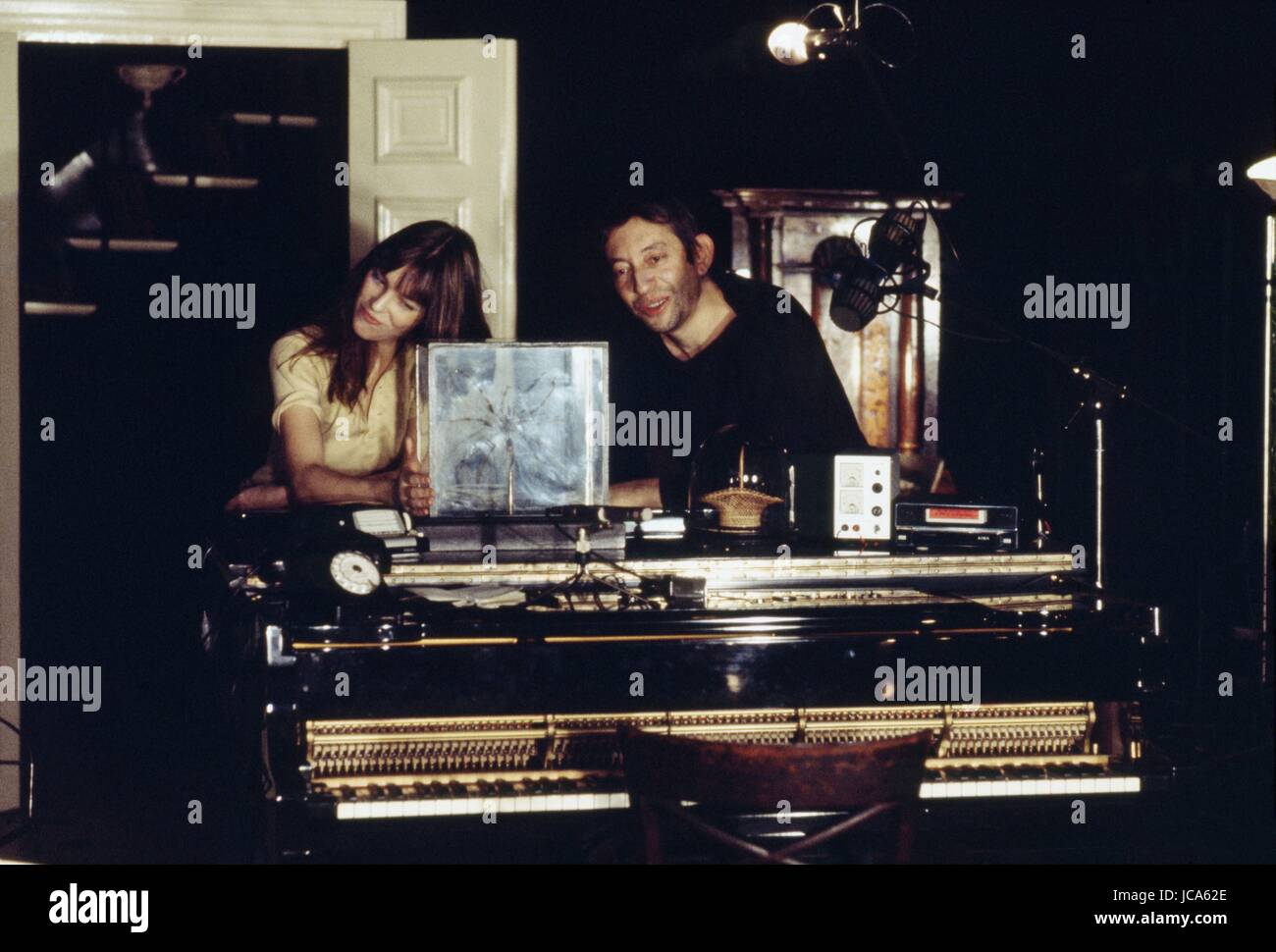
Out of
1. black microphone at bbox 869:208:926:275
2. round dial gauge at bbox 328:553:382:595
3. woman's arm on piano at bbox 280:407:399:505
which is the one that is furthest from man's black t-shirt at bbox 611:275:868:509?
round dial gauge at bbox 328:553:382:595

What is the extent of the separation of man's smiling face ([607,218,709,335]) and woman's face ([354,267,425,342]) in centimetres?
142

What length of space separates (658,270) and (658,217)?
0.21 meters

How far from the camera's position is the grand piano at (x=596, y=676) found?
285cm

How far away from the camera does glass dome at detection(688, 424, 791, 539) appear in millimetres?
3471

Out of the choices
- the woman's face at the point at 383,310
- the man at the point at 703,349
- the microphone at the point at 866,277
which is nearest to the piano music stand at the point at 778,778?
the microphone at the point at 866,277

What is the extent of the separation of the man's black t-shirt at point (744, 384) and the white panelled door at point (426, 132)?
0.92 m

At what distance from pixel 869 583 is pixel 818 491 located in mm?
302

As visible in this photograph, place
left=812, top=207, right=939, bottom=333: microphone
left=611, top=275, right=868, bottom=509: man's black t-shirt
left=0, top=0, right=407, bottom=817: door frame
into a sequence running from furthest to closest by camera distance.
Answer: left=611, top=275, right=868, bottom=509: man's black t-shirt, left=0, top=0, right=407, bottom=817: door frame, left=812, top=207, right=939, bottom=333: microphone

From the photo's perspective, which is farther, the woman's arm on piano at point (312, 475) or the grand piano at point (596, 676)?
the woman's arm on piano at point (312, 475)

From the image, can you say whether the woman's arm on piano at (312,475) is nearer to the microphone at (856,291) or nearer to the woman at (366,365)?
the woman at (366,365)

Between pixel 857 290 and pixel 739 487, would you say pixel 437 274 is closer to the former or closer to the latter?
pixel 857 290

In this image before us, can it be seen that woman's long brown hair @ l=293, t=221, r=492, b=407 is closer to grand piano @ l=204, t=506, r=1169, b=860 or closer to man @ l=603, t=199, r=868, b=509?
man @ l=603, t=199, r=868, b=509
